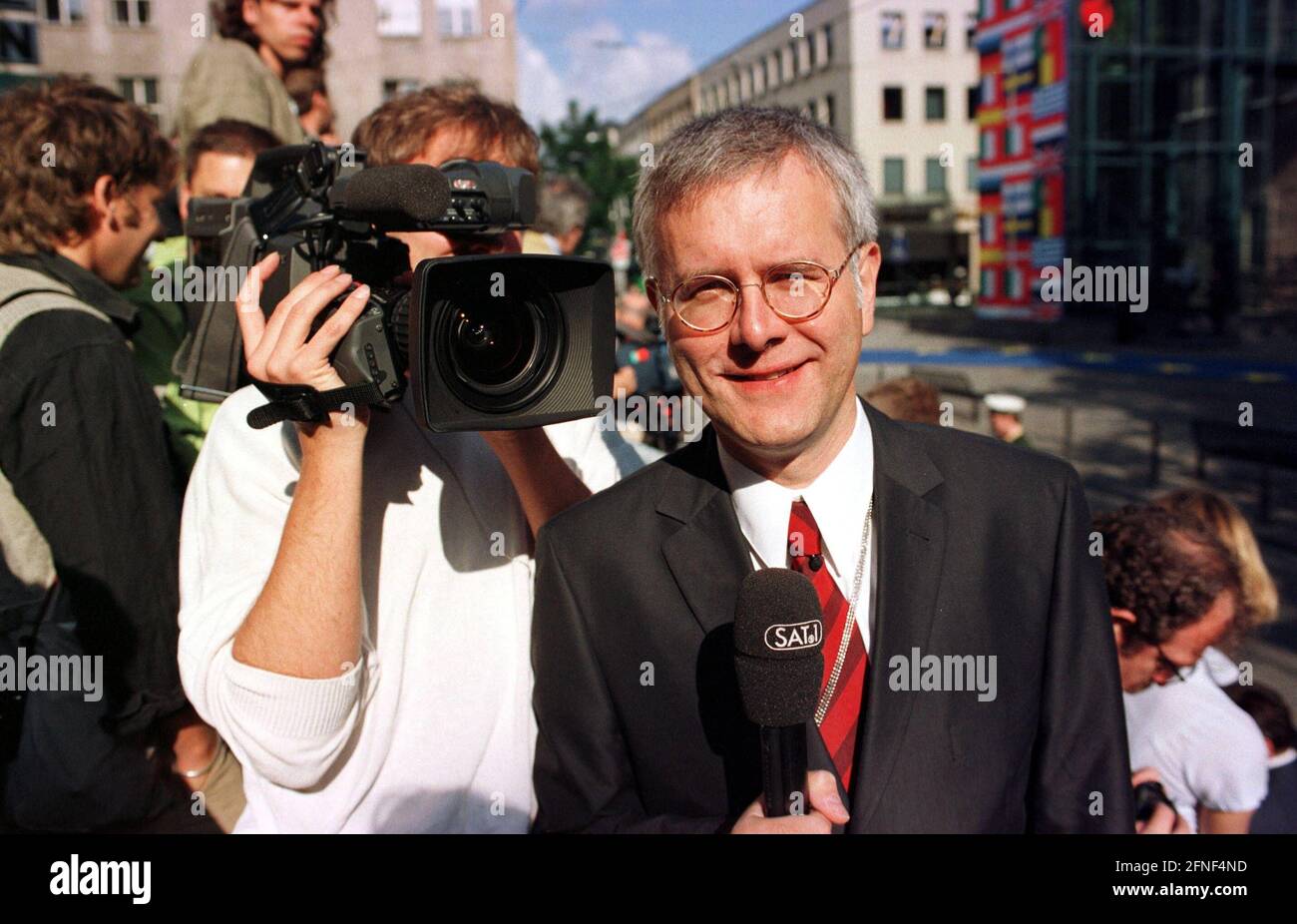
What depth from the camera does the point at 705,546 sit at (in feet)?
5.71

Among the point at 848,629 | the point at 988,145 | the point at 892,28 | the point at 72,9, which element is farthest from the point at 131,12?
the point at 848,629

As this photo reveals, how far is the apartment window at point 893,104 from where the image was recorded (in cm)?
4862

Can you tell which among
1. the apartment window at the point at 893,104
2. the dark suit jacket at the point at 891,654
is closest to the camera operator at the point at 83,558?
the dark suit jacket at the point at 891,654

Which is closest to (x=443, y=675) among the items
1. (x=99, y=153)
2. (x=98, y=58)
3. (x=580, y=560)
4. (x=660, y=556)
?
(x=580, y=560)

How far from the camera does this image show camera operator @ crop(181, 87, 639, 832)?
1.49m

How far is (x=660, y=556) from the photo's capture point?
174 centimetres

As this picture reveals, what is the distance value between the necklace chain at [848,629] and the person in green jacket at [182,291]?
124 centimetres

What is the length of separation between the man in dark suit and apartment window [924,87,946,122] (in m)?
51.0

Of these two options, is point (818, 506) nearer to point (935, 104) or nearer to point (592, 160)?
point (592, 160)

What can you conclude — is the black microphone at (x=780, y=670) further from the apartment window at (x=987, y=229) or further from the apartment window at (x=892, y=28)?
the apartment window at (x=892, y=28)
